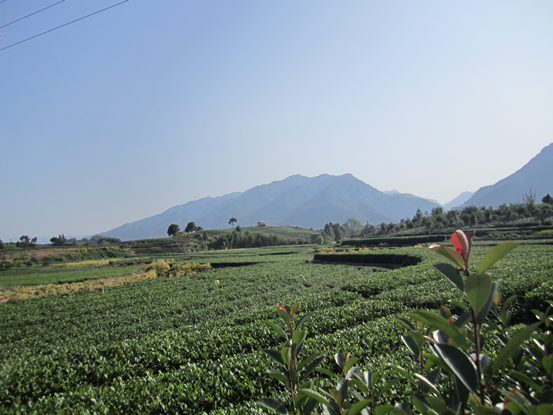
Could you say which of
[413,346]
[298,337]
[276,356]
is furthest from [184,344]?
[413,346]

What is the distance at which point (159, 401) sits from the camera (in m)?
3.98

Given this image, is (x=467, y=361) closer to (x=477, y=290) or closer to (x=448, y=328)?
(x=448, y=328)

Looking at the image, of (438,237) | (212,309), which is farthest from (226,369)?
(438,237)

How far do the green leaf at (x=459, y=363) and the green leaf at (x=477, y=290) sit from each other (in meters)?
0.13

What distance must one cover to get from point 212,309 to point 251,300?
1815 mm

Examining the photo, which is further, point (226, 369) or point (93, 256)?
point (93, 256)

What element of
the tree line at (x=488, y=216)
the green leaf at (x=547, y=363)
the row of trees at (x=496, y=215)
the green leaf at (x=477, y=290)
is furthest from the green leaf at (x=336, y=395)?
the row of trees at (x=496, y=215)

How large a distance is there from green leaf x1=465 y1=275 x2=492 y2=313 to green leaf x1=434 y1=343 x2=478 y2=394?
0.13 m

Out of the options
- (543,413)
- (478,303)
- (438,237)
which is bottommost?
(438,237)

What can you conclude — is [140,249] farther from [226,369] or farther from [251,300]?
[226,369]

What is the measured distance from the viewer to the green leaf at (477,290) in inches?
30.8

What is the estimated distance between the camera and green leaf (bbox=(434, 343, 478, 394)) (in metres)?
0.77

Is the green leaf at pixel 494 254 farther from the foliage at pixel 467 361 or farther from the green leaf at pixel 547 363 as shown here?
the green leaf at pixel 547 363

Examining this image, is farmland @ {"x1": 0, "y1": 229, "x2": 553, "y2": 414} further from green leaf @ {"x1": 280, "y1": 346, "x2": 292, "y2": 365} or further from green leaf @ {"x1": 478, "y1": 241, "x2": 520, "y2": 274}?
green leaf @ {"x1": 478, "y1": 241, "x2": 520, "y2": 274}
